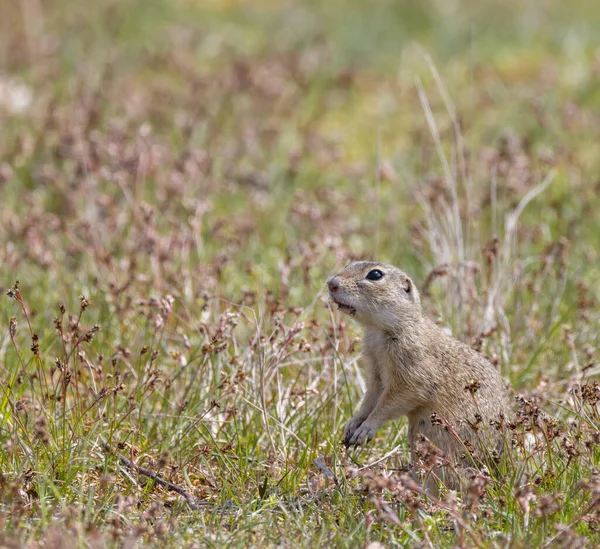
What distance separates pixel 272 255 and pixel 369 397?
102 inches

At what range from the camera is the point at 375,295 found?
172 inches

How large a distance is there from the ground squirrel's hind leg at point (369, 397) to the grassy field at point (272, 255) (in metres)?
0.15

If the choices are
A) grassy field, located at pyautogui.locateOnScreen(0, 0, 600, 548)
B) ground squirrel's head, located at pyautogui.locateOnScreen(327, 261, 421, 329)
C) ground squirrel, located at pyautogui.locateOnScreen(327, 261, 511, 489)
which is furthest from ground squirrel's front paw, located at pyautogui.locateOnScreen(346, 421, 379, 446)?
ground squirrel's head, located at pyautogui.locateOnScreen(327, 261, 421, 329)

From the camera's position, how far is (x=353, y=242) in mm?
7207

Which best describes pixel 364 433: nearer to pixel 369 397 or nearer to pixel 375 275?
pixel 369 397

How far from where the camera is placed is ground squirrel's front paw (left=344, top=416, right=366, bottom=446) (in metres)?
4.27

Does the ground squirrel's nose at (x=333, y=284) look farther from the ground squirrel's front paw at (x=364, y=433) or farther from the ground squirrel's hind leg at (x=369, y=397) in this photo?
the ground squirrel's front paw at (x=364, y=433)

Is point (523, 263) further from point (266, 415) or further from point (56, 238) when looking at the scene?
point (56, 238)

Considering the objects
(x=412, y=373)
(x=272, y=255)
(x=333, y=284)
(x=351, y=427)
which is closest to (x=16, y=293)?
(x=333, y=284)

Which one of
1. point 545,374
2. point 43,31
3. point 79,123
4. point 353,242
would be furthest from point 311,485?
point 43,31

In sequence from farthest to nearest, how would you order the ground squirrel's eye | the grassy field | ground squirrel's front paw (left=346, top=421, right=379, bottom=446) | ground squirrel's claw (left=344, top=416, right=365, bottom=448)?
1. the ground squirrel's eye
2. ground squirrel's claw (left=344, top=416, right=365, bottom=448)
3. ground squirrel's front paw (left=346, top=421, right=379, bottom=446)
4. the grassy field

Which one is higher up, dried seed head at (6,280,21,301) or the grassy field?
dried seed head at (6,280,21,301)

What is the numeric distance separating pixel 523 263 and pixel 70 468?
2.94m

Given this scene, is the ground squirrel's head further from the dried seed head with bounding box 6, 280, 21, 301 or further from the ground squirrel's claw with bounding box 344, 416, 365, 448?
the dried seed head with bounding box 6, 280, 21, 301
